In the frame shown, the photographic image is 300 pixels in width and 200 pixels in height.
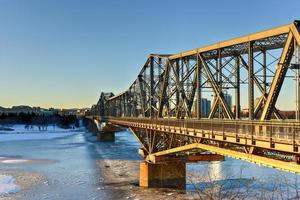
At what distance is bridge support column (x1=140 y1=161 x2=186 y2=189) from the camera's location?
131 ft

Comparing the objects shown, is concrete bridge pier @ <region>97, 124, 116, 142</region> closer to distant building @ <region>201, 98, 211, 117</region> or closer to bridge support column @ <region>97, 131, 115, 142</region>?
bridge support column @ <region>97, 131, 115, 142</region>

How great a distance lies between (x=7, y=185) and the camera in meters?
41.0

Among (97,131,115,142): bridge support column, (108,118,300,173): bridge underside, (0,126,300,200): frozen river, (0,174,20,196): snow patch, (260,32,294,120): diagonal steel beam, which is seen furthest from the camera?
(97,131,115,142): bridge support column

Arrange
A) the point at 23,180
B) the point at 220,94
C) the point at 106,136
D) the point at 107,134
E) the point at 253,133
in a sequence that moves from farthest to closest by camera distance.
Answer: the point at 107,134
the point at 106,136
the point at 23,180
the point at 220,94
the point at 253,133

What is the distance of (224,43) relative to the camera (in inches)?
1016

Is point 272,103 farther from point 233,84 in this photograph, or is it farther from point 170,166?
point 170,166

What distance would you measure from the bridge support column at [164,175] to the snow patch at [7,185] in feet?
38.2

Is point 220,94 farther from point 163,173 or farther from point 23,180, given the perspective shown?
point 23,180

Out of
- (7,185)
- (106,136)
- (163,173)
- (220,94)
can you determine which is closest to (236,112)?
(220,94)

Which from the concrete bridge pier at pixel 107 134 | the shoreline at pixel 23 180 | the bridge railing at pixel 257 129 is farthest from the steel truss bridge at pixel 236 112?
the concrete bridge pier at pixel 107 134

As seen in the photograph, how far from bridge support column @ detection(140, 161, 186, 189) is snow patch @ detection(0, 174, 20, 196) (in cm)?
1164

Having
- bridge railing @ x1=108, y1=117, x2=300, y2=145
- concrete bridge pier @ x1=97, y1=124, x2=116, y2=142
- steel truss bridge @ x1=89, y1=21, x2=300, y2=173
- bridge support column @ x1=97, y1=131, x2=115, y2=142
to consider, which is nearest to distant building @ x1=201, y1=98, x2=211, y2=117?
steel truss bridge @ x1=89, y1=21, x2=300, y2=173

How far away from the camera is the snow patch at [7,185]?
124ft

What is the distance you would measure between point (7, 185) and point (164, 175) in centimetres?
1498
